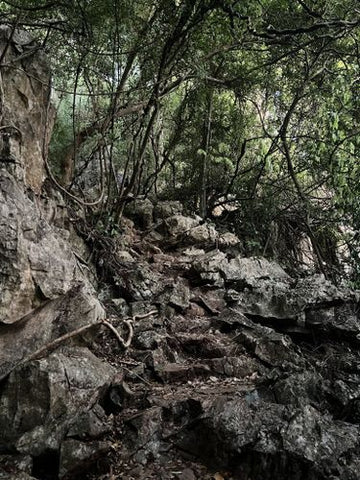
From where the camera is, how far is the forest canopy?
18.3ft

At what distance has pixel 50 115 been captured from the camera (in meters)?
6.36

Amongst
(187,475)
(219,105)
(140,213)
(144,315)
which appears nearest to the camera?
(187,475)

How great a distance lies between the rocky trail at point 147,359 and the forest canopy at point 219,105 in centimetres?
101

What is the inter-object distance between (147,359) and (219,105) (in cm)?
820

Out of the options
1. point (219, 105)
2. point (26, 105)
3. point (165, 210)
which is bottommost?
point (165, 210)

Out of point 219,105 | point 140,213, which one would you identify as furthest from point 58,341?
point 219,105

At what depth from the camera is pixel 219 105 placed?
10984 mm

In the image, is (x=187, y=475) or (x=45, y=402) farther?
(x=45, y=402)

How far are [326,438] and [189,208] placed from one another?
874 cm

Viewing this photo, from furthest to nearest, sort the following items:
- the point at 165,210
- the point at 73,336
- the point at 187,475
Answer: the point at 165,210
the point at 73,336
the point at 187,475

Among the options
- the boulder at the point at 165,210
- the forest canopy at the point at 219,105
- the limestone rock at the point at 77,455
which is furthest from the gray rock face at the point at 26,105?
the boulder at the point at 165,210

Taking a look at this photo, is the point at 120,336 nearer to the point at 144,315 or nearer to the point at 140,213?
the point at 144,315

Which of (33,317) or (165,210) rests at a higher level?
(165,210)

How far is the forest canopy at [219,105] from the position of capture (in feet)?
18.3
